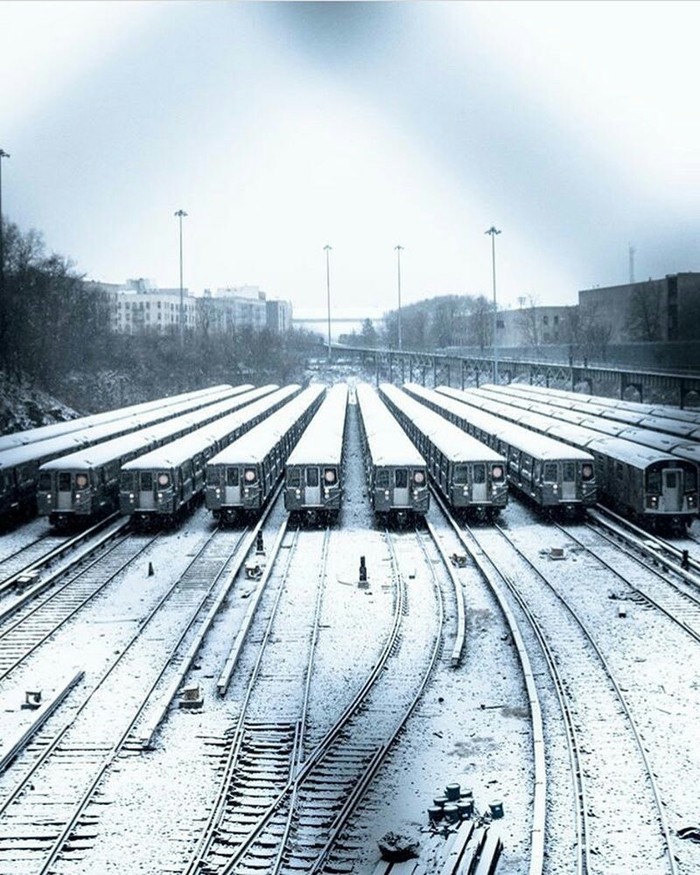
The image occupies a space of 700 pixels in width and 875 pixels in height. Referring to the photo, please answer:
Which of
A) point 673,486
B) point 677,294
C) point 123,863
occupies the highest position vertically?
point 677,294

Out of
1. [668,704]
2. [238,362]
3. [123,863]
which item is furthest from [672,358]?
[238,362]

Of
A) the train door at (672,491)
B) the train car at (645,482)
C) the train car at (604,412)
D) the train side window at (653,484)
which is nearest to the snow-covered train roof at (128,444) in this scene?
the train car at (645,482)

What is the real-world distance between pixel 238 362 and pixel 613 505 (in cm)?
6289

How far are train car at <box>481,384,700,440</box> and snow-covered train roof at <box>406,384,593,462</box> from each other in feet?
9.07

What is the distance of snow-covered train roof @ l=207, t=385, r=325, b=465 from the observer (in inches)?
1069

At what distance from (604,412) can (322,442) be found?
12664 millimetres

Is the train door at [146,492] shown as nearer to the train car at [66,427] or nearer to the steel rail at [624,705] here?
the train car at [66,427]

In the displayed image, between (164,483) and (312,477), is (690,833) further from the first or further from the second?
(164,483)

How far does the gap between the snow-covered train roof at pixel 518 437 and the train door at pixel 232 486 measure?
880 cm

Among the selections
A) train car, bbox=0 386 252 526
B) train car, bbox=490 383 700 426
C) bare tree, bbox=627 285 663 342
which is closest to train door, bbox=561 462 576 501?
train car, bbox=490 383 700 426

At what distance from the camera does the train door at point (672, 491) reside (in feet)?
80.2

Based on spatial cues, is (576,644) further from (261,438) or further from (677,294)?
(261,438)

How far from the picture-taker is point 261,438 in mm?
32406

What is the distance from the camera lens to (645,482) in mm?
24594
